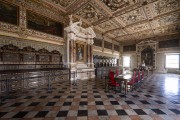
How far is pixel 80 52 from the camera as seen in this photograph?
8867 mm

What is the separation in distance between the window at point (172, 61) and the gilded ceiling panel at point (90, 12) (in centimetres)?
1299

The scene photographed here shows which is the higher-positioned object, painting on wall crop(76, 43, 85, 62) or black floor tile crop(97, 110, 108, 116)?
painting on wall crop(76, 43, 85, 62)

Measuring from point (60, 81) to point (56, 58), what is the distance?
191 centimetres

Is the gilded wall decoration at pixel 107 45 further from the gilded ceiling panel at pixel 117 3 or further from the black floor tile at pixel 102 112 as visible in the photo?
the black floor tile at pixel 102 112

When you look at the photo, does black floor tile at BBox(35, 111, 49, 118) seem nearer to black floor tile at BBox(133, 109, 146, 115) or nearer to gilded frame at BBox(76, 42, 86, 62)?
black floor tile at BBox(133, 109, 146, 115)

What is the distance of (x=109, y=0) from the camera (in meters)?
6.08

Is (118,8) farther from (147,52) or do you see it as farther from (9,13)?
(147,52)

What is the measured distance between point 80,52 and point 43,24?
150 inches

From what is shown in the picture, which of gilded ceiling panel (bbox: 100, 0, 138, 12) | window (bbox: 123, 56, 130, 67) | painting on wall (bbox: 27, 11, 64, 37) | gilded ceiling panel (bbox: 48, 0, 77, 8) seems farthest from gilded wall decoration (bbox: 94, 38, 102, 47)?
window (bbox: 123, 56, 130, 67)

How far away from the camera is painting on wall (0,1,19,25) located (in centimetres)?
492

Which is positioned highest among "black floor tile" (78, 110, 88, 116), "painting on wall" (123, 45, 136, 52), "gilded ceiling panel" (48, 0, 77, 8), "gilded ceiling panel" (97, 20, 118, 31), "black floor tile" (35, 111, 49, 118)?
"gilded ceiling panel" (48, 0, 77, 8)

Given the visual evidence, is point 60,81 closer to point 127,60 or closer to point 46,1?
point 46,1

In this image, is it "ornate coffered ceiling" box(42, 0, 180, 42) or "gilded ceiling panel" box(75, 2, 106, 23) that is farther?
"gilded ceiling panel" box(75, 2, 106, 23)

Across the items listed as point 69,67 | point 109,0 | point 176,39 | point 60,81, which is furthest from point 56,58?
point 176,39
